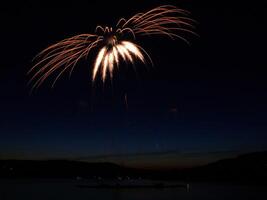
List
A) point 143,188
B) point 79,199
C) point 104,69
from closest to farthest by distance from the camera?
point 104,69 → point 79,199 → point 143,188

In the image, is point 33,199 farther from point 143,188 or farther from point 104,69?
point 104,69

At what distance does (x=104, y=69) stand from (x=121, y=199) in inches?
3102

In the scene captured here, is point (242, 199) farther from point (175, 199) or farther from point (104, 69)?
point (104, 69)

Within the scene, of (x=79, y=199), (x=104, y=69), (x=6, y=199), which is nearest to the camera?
(x=104, y=69)

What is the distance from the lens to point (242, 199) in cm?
9725

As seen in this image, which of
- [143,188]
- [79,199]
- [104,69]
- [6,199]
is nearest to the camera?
[104,69]

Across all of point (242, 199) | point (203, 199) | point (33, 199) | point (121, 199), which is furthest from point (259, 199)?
point (33, 199)

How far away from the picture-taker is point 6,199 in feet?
292

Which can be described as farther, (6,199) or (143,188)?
(143,188)

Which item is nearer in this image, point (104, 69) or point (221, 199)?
point (104, 69)

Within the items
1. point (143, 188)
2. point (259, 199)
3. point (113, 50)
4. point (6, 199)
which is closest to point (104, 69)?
point (113, 50)

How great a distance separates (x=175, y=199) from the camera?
95.8 meters

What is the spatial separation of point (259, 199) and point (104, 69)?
273 ft

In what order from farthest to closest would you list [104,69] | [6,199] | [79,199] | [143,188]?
[143,188]
[79,199]
[6,199]
[104,69]
